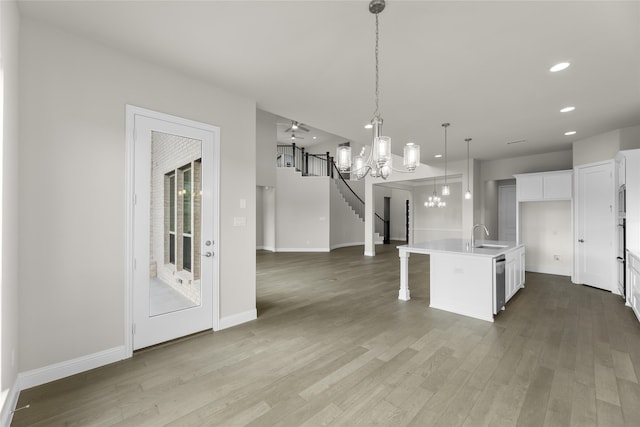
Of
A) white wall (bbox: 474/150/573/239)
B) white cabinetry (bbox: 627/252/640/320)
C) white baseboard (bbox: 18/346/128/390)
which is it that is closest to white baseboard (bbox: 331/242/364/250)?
white wall (bbox: 474/150/573/239)

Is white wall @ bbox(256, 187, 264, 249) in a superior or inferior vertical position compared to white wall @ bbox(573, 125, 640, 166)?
inferior

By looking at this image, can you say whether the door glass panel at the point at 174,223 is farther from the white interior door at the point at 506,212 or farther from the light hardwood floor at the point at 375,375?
the white interior door at the point at 506,212

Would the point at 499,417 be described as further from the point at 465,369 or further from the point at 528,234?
the point at 528,234

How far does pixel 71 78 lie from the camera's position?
8.23 feet

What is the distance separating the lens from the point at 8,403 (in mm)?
1935

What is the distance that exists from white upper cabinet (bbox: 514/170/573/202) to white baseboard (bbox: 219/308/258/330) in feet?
21.8

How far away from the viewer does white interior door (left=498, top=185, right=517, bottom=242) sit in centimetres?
837

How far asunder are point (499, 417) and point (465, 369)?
24.9 inches

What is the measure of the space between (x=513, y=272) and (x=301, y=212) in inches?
293

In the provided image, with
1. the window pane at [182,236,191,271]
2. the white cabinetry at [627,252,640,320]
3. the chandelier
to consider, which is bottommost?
the white cabinetry at [627,252,640,320]

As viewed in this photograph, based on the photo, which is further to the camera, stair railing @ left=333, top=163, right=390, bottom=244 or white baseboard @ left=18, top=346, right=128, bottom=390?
stair railing @ left=333, top=163, right=390, bottom=244

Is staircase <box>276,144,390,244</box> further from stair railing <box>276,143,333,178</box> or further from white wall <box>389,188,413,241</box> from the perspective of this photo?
white wall <box>389,188,413,241</box>

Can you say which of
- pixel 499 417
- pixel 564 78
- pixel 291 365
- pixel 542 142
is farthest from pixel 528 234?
pixel 291 365

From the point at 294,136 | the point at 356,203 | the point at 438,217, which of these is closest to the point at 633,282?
the point at 438,217
